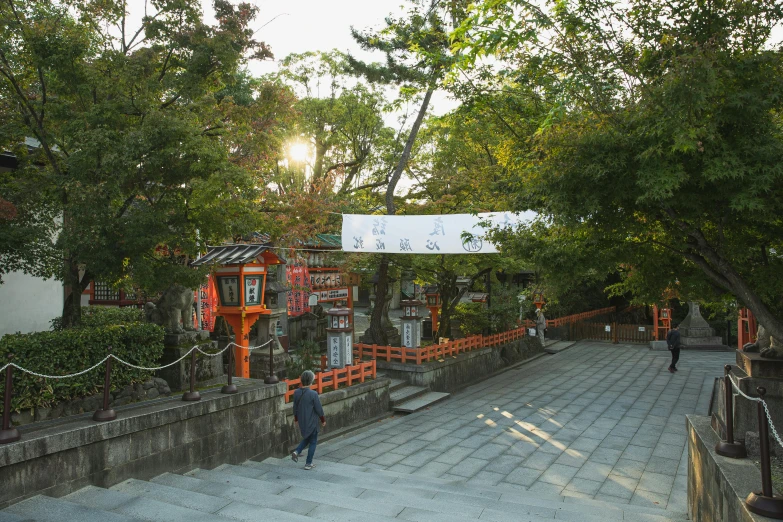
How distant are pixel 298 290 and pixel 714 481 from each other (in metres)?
13.7

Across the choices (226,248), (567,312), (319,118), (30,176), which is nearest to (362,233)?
(226,248)

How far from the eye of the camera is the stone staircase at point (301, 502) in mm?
4902

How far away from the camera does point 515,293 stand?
22.0 meters

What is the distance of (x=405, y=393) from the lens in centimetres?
1375

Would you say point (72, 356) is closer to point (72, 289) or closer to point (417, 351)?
point (72, 289)

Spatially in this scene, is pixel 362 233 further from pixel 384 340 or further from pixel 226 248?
pixel 384 340

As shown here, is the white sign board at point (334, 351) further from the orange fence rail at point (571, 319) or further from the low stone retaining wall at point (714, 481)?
the orange fence rail at point (571, 319)

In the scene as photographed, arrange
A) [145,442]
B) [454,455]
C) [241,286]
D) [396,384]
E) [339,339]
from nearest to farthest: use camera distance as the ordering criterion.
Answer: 1. [145,442]
2. [454,455]
3. [241,286]
4. [339,339]
5. [396,384]

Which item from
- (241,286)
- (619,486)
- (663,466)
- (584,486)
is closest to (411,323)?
(241,286)

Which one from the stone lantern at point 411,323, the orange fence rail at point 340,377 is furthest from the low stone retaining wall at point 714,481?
the stone lantern at point 411,323

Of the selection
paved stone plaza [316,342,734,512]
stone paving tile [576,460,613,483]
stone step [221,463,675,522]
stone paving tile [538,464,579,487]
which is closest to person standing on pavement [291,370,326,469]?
stone step [221,463,675,522]

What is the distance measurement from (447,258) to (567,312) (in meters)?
15.9

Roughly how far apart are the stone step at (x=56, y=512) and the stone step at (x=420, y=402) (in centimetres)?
844

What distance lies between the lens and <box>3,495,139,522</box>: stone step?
454 centimetres
